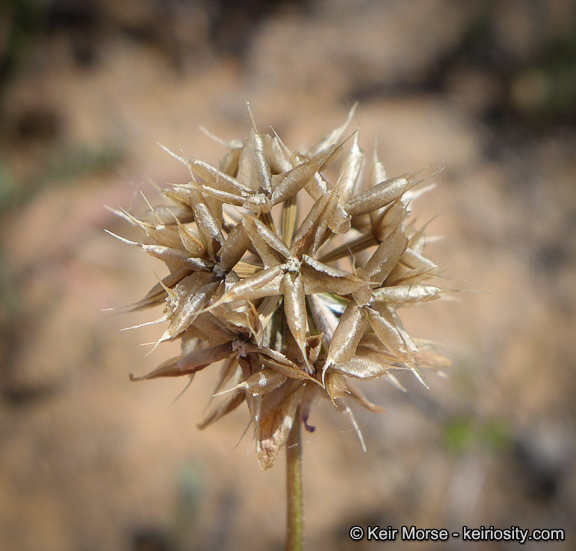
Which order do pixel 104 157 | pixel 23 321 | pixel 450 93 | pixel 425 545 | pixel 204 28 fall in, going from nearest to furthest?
pixel 425 545 < pixel 23 321 < pixel 104 157 < pixel 450 93 < pixel 204 28

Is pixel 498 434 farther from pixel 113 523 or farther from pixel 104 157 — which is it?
pixel 104 157

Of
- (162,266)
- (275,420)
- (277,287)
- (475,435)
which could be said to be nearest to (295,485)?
→ (275,420)

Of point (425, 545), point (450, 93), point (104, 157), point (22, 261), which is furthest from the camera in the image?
point (450, 93)

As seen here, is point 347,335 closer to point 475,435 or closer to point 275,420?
point 275,420

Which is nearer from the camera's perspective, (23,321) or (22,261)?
(23,321)

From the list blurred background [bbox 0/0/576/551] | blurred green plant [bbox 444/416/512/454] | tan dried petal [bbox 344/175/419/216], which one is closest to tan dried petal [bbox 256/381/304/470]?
tan dried petal [bbox 344/175/419/216]

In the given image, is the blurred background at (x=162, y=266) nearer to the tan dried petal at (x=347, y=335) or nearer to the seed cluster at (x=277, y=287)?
the seed cluster at (x=277, y=287)

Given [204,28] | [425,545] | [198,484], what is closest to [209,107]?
[204,28]
